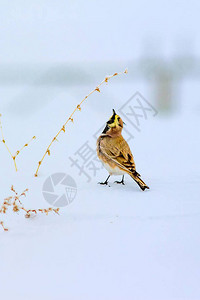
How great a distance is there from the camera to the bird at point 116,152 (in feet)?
9.96

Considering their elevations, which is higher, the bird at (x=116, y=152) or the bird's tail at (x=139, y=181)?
the bird at (x=116, y=152)

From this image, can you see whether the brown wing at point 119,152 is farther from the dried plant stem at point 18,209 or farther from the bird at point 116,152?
the dried plant stem at point 18,209

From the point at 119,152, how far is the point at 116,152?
2cm

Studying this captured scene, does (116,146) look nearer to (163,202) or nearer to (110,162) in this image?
(110,162)

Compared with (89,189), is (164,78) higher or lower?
higher

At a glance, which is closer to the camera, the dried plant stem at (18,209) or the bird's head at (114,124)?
the dried plant stem at (18,209)

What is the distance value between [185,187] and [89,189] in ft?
1.78

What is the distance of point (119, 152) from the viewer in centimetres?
308

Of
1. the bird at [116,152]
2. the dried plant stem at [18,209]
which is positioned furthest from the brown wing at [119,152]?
the dried plant stem at [18,209]

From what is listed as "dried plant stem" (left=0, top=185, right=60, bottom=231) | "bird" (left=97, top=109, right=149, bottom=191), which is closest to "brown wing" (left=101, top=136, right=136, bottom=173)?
"bird" (left=97, top=109, right=149, bottom=191)

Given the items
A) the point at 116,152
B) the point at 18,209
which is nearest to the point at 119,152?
the point at 116,152

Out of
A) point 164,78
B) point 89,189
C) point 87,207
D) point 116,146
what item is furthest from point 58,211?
point 164,78

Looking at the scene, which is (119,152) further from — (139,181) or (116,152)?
(139,181)

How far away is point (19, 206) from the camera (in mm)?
2773
